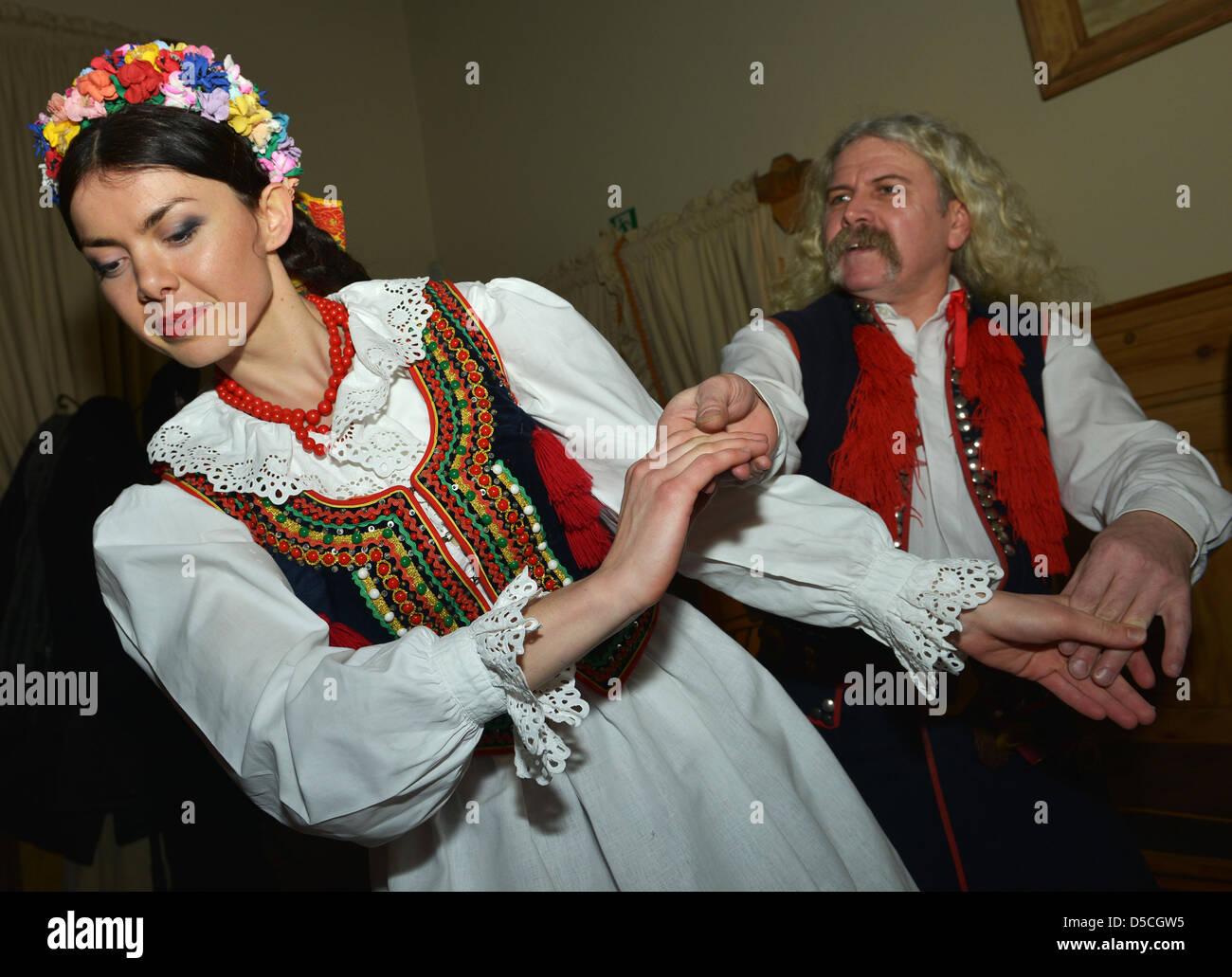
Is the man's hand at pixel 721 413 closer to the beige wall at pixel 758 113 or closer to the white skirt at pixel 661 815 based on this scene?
the white skirt at pixel 661 815

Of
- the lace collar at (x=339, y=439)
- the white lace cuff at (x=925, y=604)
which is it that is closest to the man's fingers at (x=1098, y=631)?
the white lace cuff at (x=925, y=604)

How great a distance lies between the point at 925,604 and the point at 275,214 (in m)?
0.92

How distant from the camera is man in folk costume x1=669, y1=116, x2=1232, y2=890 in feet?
4.56

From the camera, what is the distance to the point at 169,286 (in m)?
1.09

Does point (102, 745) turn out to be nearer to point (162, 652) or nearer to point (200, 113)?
point (162, 652)

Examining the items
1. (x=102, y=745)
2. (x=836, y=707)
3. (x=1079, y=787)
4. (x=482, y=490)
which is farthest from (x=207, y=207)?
(x=102, y=745)

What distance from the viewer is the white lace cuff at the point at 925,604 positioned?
109 cm

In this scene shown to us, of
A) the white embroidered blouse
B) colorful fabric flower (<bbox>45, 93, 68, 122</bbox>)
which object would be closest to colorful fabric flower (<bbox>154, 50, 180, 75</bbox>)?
colorful fabric flower (<bbox>45, 93, 68, 122</bbox>)

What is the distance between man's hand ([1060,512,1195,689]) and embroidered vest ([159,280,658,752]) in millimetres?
566

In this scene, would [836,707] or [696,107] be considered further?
[696,107]

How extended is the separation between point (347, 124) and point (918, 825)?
373 cm

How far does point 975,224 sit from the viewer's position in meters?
1.96

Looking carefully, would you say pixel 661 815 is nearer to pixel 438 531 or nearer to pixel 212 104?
pixel 438 531

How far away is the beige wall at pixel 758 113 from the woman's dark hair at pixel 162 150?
6.74 ft
